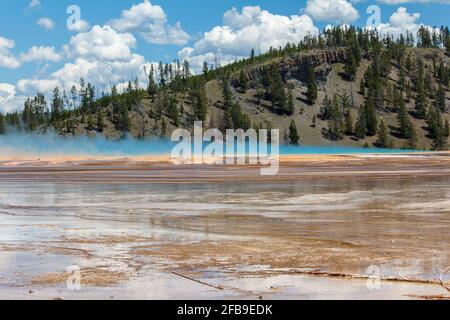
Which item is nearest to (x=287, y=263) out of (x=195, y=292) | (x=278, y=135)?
(x=195, y=292)

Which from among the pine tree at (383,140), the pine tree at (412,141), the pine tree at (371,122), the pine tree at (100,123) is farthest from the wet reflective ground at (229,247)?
the pine tree at (371,122)

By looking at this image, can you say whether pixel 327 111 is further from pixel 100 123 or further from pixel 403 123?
pixel 100 123

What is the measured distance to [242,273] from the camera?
13.1 meters

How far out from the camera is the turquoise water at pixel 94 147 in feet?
481

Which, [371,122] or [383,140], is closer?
[383,140]

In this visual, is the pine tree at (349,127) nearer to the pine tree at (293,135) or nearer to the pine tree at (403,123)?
the pine tree at (403,123)

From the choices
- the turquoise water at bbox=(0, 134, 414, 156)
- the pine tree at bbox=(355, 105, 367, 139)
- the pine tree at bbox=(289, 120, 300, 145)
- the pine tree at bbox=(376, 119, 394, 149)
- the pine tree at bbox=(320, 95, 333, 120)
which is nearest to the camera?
the turquoise water at bbox=(0, 134, 414, 156)

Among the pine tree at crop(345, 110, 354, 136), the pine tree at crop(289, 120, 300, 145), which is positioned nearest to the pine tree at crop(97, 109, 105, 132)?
the pine tree at crop(289, 120, 300, 145)

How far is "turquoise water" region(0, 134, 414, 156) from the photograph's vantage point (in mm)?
146500

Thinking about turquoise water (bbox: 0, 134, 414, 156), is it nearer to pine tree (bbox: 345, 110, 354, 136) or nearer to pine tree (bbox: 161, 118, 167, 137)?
pine tree (bbox: 161, 118, 167, 137)

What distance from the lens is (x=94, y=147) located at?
155 metres

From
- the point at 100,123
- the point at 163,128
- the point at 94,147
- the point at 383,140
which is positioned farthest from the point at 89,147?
the point at 383,140

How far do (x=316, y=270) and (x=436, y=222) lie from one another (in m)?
9.36
